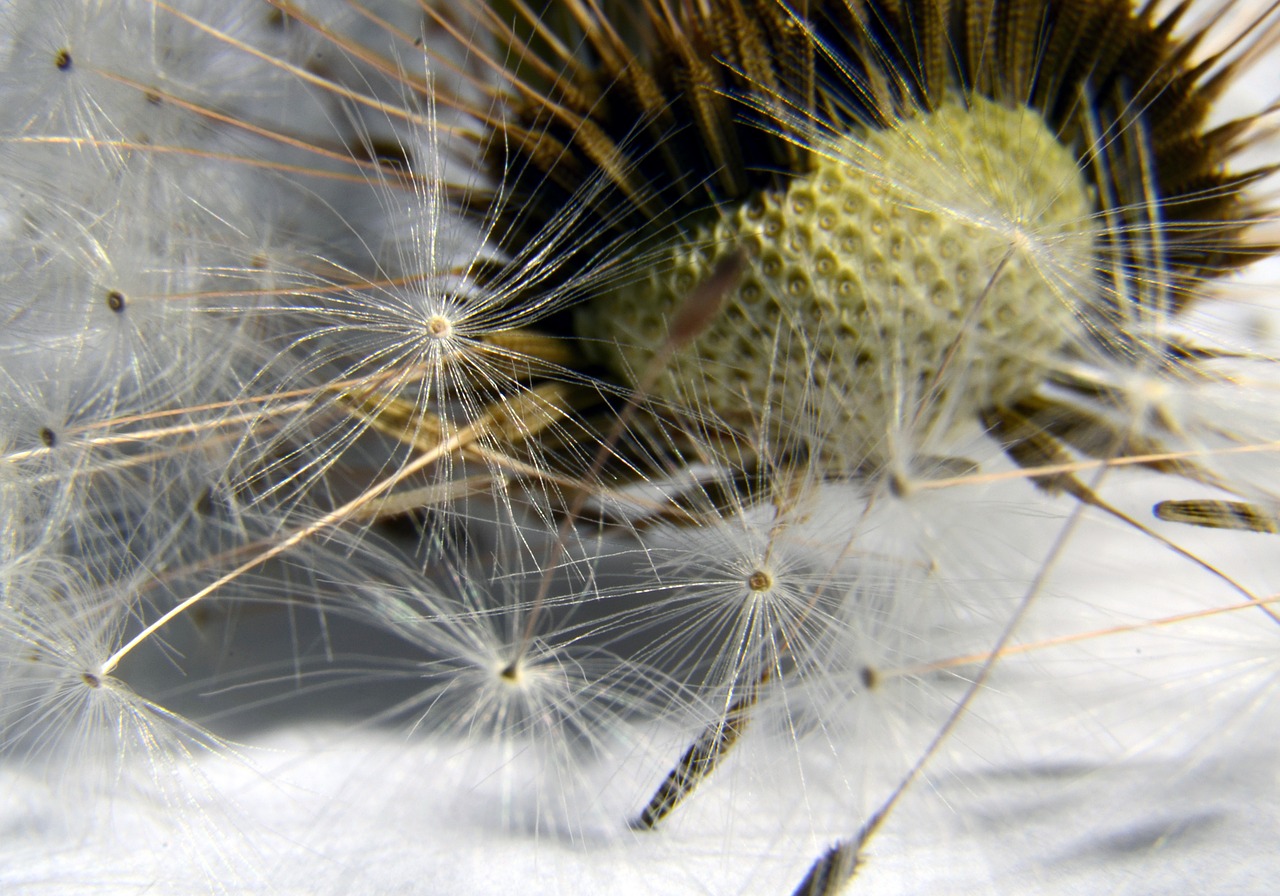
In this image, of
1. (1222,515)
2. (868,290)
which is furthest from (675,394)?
(1222,515)

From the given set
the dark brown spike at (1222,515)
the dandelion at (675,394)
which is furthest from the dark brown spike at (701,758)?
the dark brown spike at (1222,515)

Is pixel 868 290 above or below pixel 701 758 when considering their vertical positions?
above

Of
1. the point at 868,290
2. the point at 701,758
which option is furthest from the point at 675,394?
the point at 701,758

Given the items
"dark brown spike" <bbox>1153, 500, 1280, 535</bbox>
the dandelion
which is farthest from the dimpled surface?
"dark brown spike" <bbox>1153, 500, 1280, 535</bbox>

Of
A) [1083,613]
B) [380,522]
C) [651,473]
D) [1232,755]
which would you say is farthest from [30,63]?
[1232,755]

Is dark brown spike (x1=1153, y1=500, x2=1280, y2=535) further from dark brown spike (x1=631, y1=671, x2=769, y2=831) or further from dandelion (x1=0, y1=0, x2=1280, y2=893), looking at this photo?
dark brown spike (x1=631, y1=671, x2=769, y2=831)

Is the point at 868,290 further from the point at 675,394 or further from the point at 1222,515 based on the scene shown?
the point at 1222,515

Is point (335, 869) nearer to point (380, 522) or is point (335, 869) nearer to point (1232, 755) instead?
point (380, 522)

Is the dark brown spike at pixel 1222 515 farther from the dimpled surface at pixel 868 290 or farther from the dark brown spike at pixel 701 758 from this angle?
the dark brown spike at pixel 701 758
